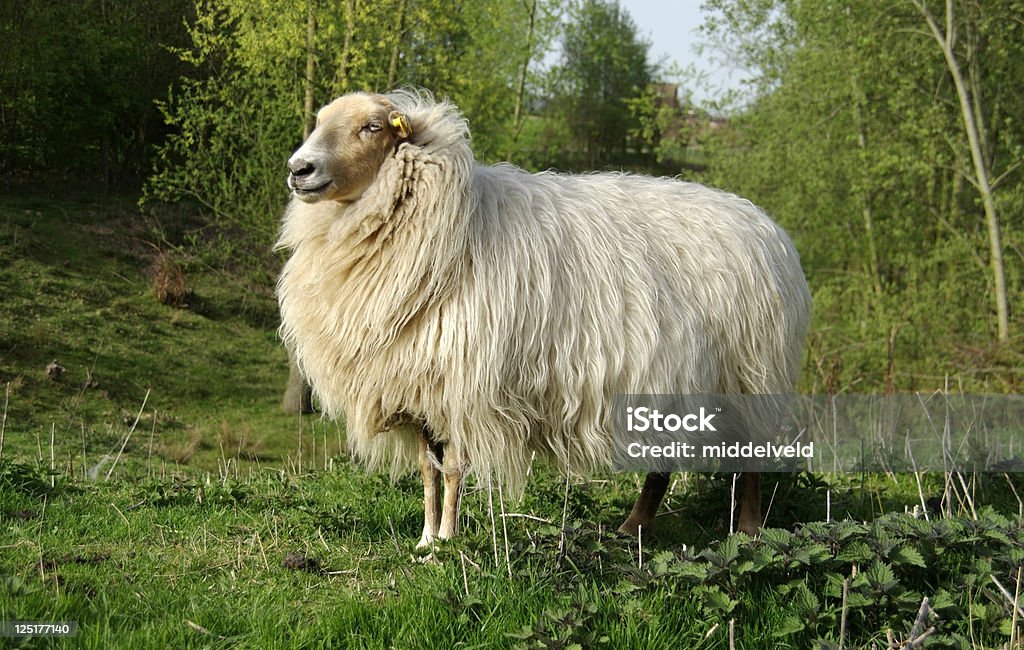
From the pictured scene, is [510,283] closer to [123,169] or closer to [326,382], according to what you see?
[326,382]

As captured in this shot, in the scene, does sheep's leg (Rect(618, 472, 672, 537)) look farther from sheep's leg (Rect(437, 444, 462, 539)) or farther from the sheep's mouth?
the sheep's mouth

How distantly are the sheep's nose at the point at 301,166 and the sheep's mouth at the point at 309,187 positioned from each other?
0.03 metres

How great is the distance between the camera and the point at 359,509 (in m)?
4.55

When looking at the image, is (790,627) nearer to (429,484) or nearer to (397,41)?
(429,484)

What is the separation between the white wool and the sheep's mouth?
19 cm

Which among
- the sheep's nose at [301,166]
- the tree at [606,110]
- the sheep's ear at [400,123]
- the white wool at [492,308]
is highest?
the tree at [606,110]

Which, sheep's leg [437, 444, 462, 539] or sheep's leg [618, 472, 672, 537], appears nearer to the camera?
sheep's leg [437, 444, 462, 539]

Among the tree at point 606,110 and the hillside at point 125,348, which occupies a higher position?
the tree at point 606,110

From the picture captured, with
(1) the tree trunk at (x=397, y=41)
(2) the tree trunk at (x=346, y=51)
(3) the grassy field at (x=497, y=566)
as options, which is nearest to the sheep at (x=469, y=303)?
(3) the grassy field at (x=497, y=566)

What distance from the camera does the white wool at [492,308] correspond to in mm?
3846

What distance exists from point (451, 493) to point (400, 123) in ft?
5.71

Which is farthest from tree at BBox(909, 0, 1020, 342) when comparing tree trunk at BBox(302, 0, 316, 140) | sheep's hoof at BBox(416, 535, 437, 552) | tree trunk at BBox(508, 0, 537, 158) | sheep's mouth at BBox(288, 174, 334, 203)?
sheep's mouth at BBox(288, 174, 334, 203)

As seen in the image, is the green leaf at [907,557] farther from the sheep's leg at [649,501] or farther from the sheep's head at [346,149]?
the sheep's head at [346,149]

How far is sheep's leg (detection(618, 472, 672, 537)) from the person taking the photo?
4.75m
